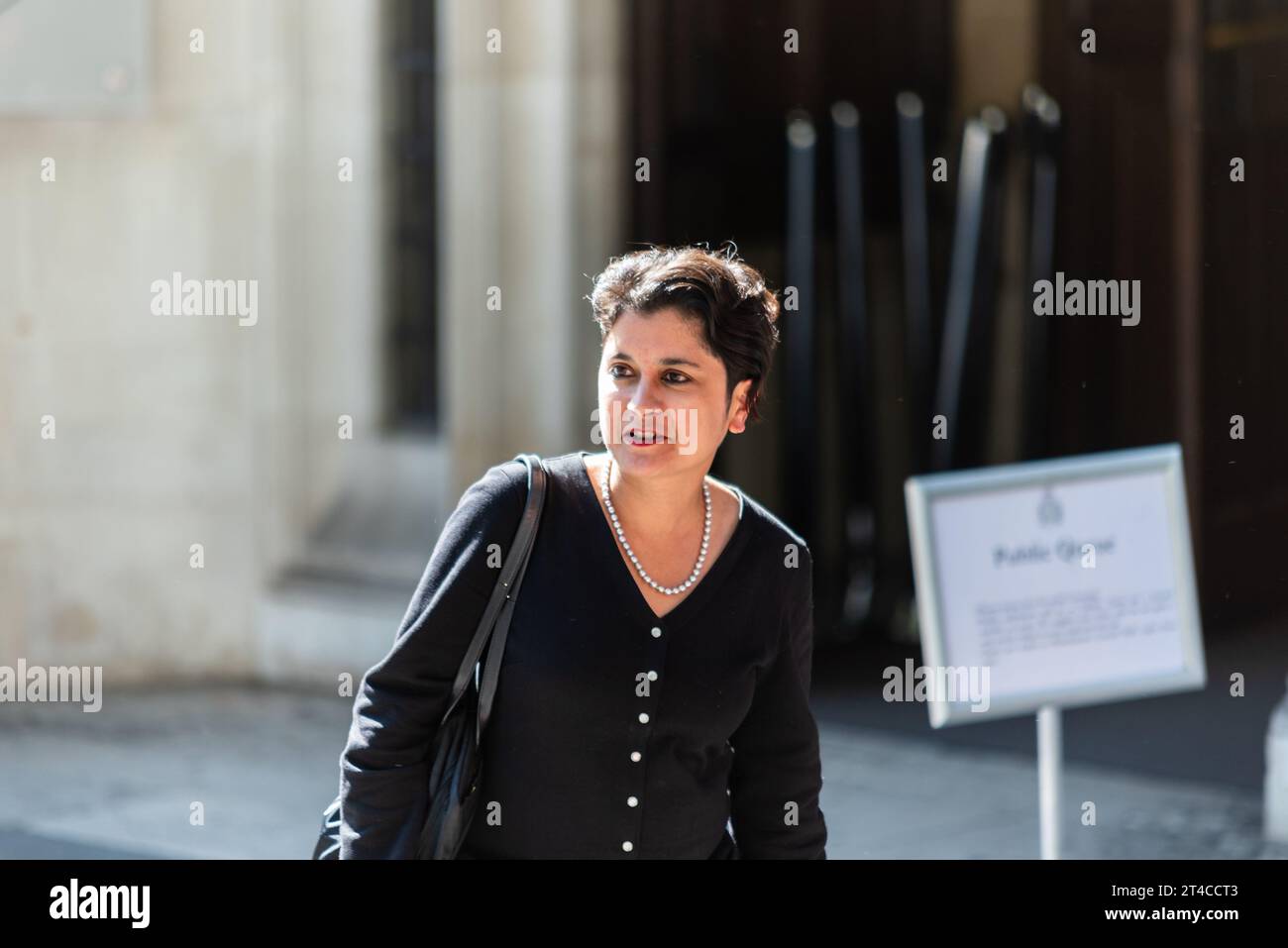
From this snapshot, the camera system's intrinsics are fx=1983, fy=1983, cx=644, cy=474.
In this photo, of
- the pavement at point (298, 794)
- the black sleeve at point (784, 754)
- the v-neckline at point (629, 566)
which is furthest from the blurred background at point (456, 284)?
the v-neckline at point (629, 566)

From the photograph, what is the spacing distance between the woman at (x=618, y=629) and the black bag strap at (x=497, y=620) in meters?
0.02

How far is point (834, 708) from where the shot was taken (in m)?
8.03

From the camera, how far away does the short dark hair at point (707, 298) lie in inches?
118

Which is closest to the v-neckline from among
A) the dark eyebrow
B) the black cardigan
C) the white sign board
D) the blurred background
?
the black cardigan

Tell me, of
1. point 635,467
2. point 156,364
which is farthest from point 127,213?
point 635,467

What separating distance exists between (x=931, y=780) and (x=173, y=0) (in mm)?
4541

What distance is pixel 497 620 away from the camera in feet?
9.87

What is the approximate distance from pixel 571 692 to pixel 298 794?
13.7 feet

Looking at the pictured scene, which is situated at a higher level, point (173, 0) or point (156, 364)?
point (173, 0)

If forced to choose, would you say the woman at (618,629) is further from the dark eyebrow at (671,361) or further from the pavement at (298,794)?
the pavement at (298,794)

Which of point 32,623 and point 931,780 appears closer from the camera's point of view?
point 931,780

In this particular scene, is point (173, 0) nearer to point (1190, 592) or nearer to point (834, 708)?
point (834, 708)

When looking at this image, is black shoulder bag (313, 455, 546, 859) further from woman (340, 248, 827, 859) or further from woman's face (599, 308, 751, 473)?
woman's face (599, 308, 751, 473)

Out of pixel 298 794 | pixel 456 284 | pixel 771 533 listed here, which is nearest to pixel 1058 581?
pixel 771 533
